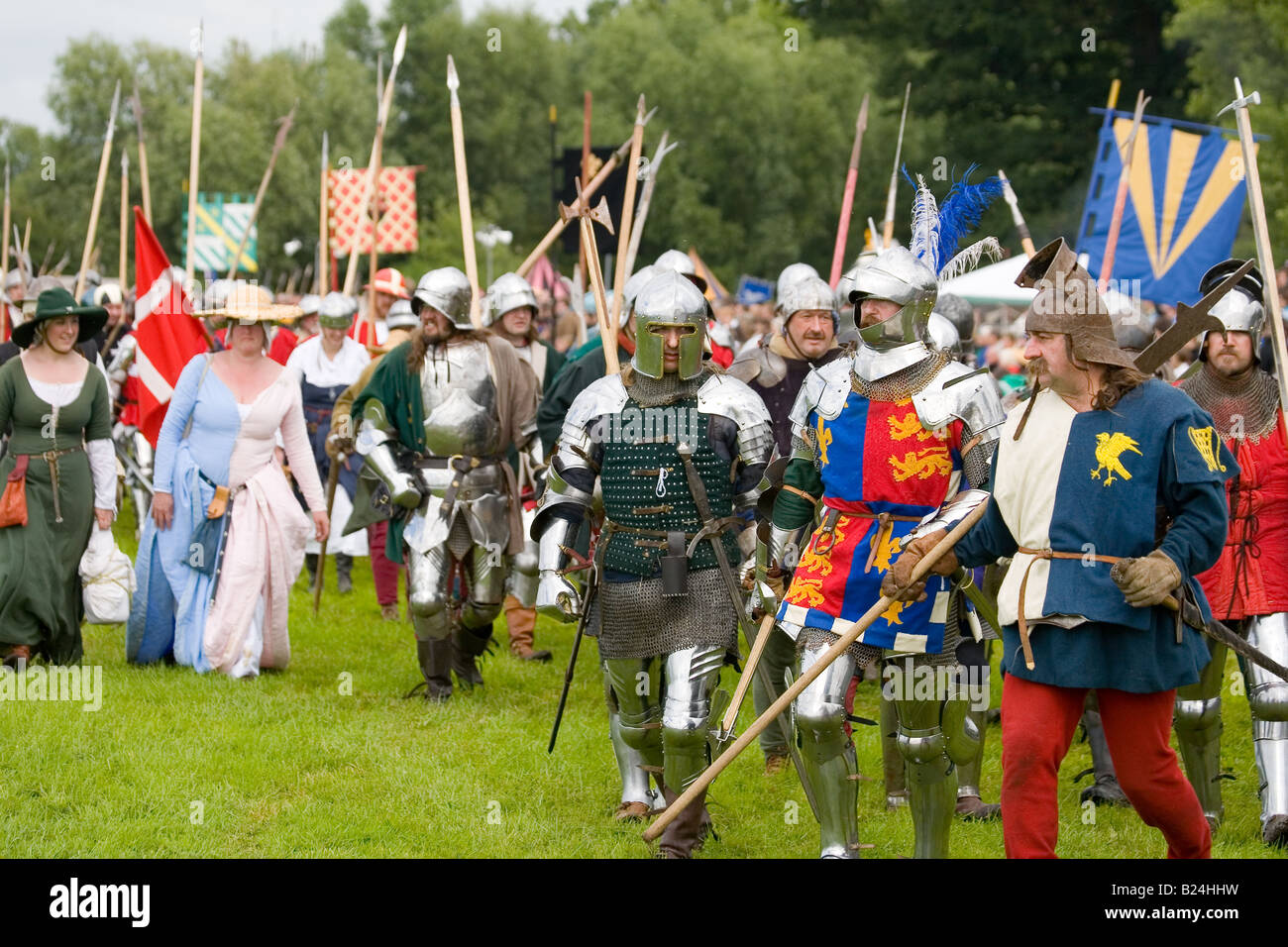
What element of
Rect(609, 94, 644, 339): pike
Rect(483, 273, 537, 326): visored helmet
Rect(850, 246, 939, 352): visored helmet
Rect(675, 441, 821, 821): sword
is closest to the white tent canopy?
Rect(483, 273, 537, 326): visored helmet

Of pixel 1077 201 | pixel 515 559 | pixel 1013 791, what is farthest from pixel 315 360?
pixel 1077 201

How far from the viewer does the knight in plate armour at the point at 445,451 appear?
813cm

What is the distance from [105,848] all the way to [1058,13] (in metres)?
29.8

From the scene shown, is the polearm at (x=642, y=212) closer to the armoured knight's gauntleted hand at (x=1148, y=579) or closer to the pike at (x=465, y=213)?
the pike at (x=465, y=213)

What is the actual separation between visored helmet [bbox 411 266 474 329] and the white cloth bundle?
1.98m

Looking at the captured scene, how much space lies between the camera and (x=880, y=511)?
17.9 ft

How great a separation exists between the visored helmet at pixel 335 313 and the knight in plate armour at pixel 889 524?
284 inches

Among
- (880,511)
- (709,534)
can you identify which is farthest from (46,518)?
(880,511)

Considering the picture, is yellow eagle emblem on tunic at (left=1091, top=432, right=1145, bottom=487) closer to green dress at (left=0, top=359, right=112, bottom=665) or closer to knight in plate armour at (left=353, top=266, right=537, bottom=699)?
knight in plate armour at (left=353, top=266, right=537, bottom=699)

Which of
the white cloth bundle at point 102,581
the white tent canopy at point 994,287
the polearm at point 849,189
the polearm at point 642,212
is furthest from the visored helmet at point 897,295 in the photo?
the white tent canopy at point 994,287

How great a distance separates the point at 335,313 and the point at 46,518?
4181 mm

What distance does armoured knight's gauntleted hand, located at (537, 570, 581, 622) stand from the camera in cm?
611

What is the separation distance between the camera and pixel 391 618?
1088cm

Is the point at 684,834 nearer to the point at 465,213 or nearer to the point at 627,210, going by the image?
the point at 627,210
